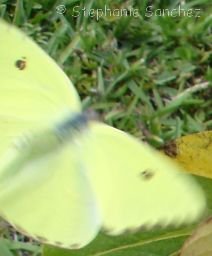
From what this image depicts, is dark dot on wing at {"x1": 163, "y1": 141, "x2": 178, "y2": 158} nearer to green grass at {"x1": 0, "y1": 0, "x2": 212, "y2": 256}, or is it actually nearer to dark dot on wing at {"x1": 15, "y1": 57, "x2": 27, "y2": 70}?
dark dot on wing at {"x1": 15, "y1": 57, "x2": 27, "y2": 70}

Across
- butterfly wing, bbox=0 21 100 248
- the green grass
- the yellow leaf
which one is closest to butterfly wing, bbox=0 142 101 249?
butterfly wing, bbox=0 21 100 248

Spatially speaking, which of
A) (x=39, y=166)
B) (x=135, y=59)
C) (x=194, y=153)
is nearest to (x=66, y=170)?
(x=39, y=166)

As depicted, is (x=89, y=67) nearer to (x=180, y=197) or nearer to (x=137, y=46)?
(x=137, y=46)

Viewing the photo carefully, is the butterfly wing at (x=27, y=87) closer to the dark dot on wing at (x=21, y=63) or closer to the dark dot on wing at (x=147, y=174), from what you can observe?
the dark dot on wing at (x=21, y=63)

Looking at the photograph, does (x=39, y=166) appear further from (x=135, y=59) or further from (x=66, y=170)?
(x=135, y=59)

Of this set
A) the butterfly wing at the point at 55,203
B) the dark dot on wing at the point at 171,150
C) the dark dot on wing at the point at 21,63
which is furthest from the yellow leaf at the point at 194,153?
the dark dot on wing at the point at 21,63
